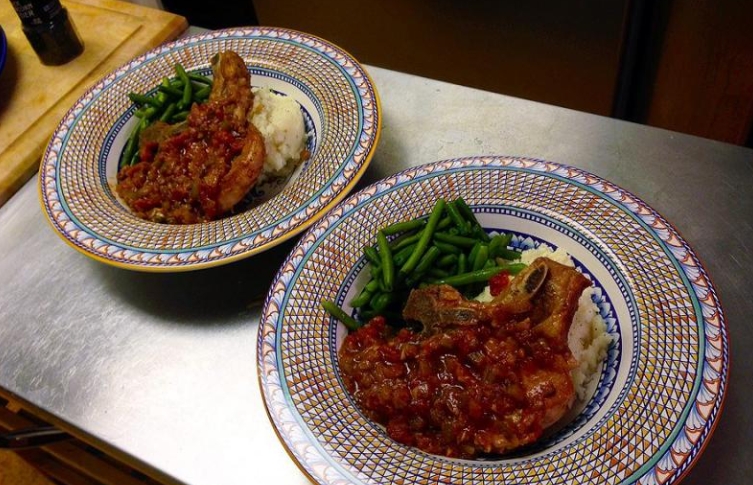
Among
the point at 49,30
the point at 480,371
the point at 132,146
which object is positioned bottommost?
the point at 132,146

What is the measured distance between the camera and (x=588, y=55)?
409 cm

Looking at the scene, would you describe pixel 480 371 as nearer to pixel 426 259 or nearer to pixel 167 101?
pixel 426 259

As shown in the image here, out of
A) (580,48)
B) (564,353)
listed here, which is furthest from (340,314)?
(580,48)

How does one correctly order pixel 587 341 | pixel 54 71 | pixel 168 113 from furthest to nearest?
pixel 54 71, pixel 168 113, pixel 587 341

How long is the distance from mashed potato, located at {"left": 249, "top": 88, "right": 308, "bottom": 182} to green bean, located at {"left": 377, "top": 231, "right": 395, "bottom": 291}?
86 centimetres

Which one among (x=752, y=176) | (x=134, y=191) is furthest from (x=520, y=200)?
(x=134, y=191)

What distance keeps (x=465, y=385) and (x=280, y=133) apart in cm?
146

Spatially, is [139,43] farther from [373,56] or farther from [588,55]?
[588,55]

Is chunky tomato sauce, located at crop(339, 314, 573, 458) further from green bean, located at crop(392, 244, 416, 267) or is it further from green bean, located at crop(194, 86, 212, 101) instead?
green bean, located at crop(194, 86, 212, 101)

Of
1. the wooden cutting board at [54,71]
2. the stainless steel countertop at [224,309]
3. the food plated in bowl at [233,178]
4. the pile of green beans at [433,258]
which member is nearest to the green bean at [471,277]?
the pile of green beans at [433,258]

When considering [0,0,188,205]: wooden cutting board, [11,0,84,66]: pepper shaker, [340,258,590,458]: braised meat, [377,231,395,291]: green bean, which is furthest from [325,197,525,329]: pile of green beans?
[11,0,84,66]: pepper shaker

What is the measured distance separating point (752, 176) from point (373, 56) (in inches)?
132

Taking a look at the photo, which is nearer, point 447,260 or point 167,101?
point 447,260

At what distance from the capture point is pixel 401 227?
2100 mm
